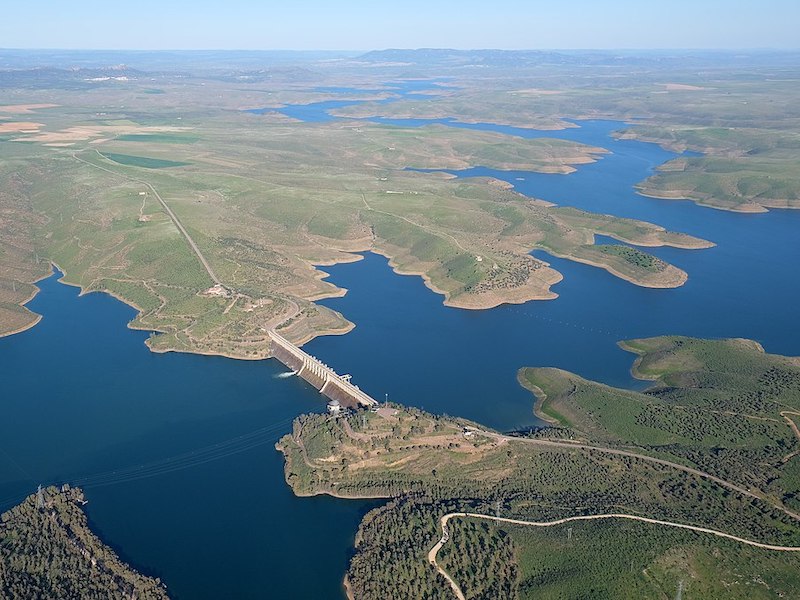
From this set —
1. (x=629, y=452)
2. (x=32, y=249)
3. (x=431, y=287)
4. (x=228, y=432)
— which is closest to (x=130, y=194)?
(x=32, y=249)

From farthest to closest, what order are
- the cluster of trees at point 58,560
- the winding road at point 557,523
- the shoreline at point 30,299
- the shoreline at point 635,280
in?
the shoreline at point 635,280, the shoreline at point 30,299, the winding road at point 557,523, the cluster of trees at point 58,560

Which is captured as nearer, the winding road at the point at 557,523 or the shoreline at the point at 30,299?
the winding road at the point at 557,523

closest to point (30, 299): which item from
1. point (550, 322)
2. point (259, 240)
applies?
point (259, 240)

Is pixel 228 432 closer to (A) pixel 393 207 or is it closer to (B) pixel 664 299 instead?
(B) pixel 664 299

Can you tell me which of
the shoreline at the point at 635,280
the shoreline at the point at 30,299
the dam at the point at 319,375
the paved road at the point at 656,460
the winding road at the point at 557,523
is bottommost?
the shoreline at the point at 635,280

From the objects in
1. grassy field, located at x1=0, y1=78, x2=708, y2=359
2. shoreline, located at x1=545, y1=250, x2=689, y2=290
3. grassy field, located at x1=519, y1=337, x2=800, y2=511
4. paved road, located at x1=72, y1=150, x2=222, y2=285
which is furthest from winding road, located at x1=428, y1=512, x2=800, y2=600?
shoreline, located at x1=545, y1=250, x2=689, y2=290

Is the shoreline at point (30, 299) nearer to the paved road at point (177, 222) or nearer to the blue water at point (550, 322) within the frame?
the paved road at point (177, 222)

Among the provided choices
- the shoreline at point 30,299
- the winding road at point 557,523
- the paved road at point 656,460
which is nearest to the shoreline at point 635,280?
the paved road at point 656,460

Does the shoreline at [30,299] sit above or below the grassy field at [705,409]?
below
